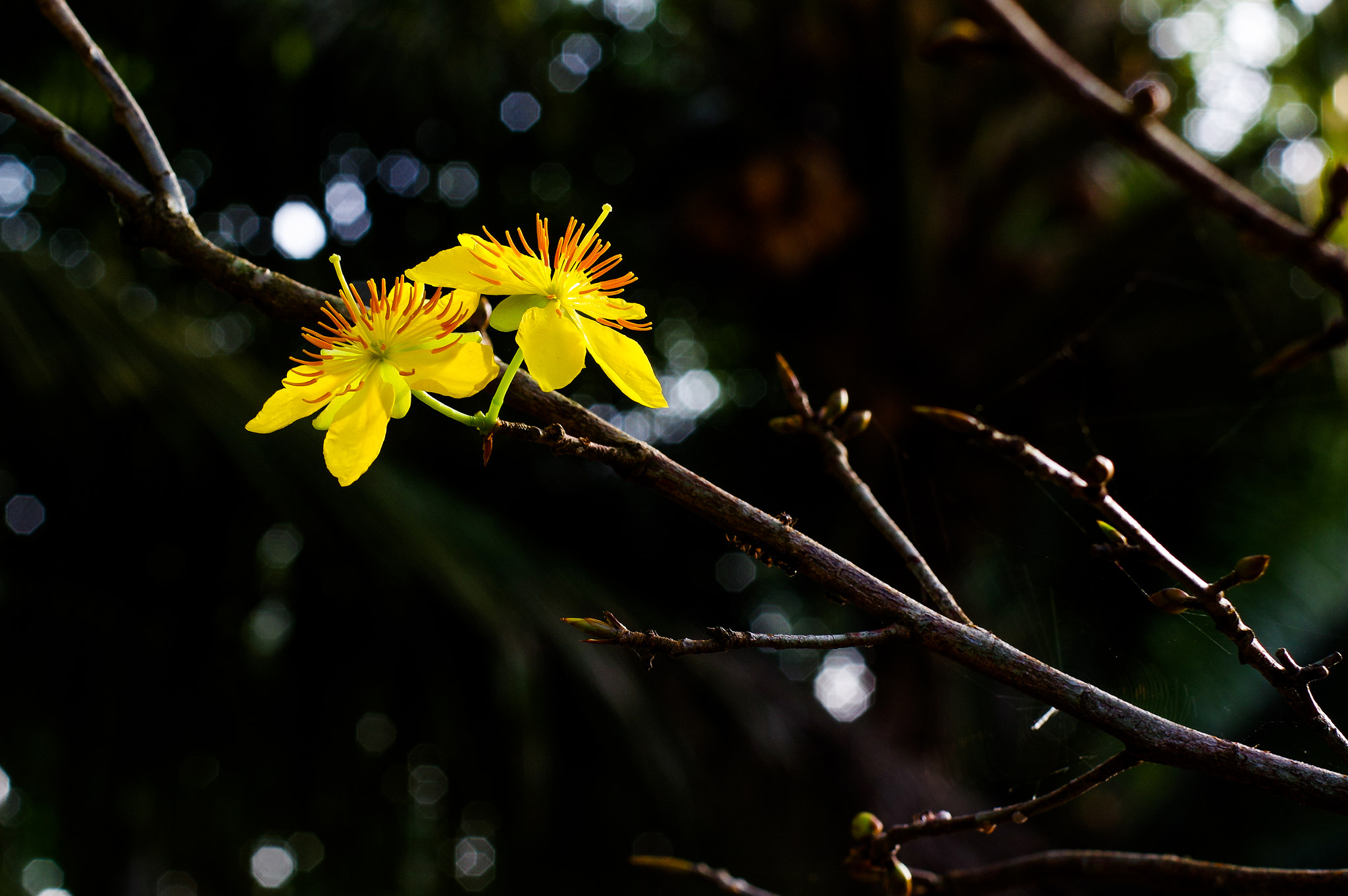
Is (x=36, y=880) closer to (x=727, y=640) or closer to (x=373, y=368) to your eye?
(x=373, y=368)

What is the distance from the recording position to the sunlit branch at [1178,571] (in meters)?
0.35

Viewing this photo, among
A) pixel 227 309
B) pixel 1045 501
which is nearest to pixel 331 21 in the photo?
pixel 227 309

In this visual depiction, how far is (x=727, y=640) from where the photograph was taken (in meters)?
0.32

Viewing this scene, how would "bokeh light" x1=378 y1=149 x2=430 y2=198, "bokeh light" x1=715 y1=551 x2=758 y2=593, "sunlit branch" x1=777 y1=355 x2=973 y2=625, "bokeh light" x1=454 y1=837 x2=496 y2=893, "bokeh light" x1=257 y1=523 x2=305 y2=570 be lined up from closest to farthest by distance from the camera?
"sunlit branch" x1=777 y1=355 x2=973 y2=625 < "bokeh light" x1=257 y1=523 x2=305 y2=570 < "bokeh light" x1=454 y1=837 x2=496 y2=893 < "bokeh light" x1=378 y1=149 x2=430 y2=198 < "bokeh light" x1=715 y1=551 x2=758 y2=593

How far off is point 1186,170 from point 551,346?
27 centimetres

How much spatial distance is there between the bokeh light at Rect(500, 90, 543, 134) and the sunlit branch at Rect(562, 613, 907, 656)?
1974 mm

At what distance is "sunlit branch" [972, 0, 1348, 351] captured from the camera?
26 centimetres

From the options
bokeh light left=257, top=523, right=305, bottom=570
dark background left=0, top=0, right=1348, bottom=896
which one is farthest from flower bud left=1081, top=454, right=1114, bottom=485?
bokeh light left=257, top=523, right=305, bottom=570

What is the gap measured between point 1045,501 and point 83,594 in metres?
1.89

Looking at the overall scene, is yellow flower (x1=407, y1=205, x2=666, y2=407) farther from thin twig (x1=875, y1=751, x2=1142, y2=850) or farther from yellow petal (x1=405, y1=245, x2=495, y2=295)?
thin twig (x1=875, y1=751, x2=1142, y2=850)

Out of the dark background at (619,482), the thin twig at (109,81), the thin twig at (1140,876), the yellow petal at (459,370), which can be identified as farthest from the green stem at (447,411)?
the dark background at (619,482)

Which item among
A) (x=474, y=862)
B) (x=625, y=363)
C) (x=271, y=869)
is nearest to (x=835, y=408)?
(x=625, y=363)

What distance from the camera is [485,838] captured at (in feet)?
5.68

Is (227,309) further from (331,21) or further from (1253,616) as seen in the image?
(1253,616)
